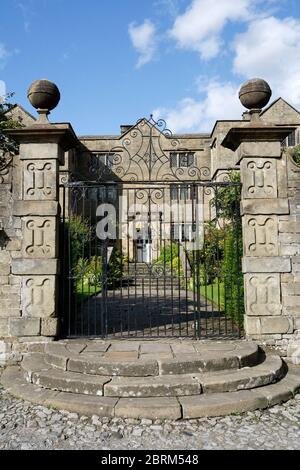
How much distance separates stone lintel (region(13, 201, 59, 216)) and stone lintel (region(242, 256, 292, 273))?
9.85 ft

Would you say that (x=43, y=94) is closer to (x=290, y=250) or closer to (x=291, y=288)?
(x=290, y=250)

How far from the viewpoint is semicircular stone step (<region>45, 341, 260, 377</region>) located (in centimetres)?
421

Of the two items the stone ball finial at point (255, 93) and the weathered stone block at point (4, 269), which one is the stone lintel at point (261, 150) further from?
the weathered stone block at point (4, 269)

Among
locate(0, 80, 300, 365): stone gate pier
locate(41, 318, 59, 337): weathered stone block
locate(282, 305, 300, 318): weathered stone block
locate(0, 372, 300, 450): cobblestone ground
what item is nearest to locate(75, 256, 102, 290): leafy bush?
locate(0, 80, 300, 365): stone gate pier

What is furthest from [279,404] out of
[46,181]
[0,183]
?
[0,183]

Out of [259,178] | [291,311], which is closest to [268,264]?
[291,311]

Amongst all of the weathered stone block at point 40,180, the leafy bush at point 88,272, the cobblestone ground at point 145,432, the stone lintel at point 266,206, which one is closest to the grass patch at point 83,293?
the leafy bush at point 88,272

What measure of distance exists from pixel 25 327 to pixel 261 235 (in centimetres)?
375

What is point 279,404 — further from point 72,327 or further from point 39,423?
point 72,327

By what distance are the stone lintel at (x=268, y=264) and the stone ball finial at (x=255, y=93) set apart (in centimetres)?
233

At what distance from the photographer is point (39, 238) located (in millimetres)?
5410
